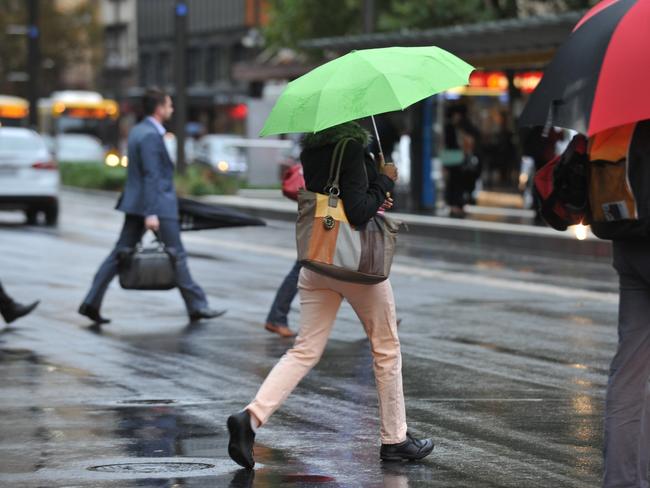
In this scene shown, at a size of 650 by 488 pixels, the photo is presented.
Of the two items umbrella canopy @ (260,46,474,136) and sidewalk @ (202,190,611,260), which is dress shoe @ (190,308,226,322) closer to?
umbrella canopy @ (260,46,474,136)

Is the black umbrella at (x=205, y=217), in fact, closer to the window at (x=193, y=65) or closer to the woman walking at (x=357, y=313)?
the woman walking at (x=357, y=313)

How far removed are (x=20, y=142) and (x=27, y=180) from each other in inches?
35.3

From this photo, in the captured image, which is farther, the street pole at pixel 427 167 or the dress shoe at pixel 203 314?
the street pole at pixel 427 167

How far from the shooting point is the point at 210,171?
39250mm

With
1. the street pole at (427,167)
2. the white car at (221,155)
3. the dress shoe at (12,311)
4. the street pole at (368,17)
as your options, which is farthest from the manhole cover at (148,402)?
the white car at (221,155)

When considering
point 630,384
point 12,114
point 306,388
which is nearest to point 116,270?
point 306,388

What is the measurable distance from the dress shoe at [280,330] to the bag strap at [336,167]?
494 cm

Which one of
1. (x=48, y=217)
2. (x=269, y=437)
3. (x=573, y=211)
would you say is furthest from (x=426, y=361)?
(x=48, y=217)

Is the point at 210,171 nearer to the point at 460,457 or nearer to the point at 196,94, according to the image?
the point at 460,457

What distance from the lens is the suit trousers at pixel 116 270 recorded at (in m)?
12.6

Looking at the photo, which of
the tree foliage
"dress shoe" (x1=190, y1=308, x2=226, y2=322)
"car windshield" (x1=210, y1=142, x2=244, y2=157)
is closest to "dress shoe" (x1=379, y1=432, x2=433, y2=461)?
"dress shoe" (x1=190, y1=308, x2=226, y2=322)

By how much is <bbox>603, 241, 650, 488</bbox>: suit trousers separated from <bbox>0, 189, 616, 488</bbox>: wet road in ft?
2.48

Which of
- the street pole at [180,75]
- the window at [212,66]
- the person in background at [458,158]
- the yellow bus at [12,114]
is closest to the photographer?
the person in background at [458,158]

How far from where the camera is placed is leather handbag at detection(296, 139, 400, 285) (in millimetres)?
6871
